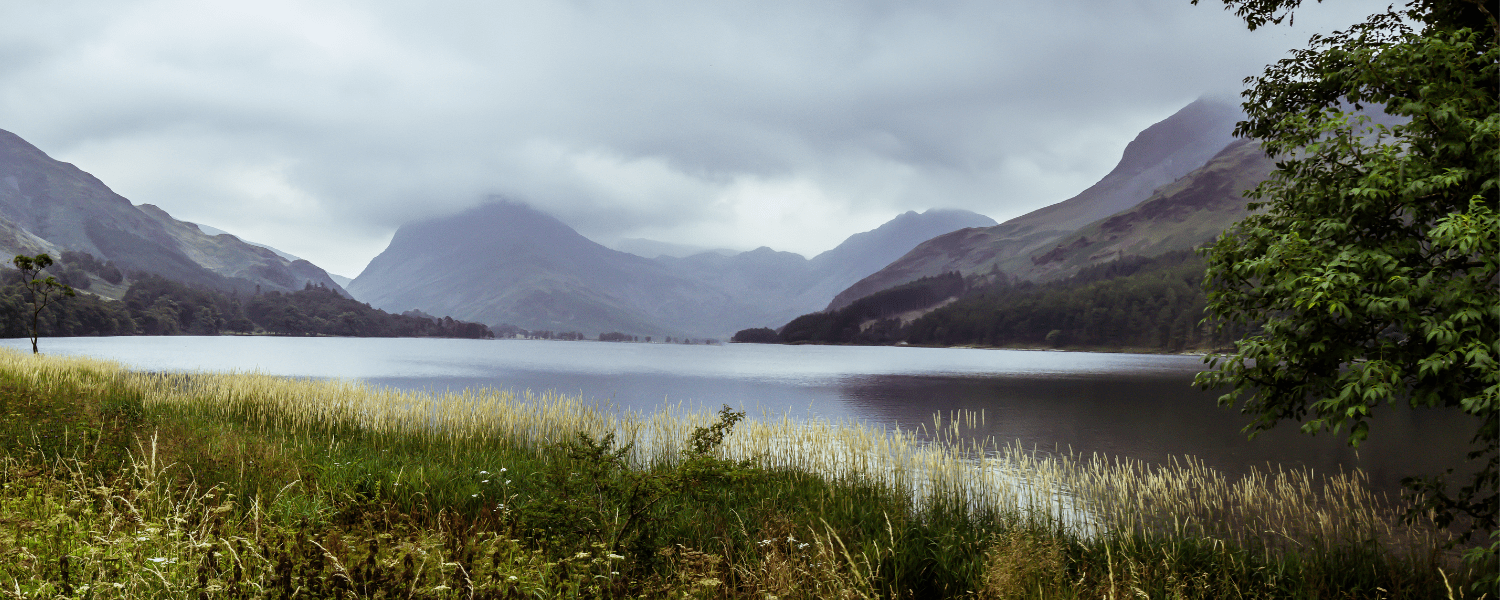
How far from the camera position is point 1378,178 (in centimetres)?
649

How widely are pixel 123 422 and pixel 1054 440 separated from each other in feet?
110

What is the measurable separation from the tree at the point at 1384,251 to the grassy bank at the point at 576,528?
234cm

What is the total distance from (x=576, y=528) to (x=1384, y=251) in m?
8.78

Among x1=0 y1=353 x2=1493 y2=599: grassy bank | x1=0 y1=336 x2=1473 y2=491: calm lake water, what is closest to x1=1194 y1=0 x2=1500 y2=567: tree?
x1=0 y1=353 x2=1493 y2=599: grassy bank

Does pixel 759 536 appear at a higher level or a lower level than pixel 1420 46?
lower

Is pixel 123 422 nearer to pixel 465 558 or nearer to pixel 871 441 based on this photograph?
pixel 465 558

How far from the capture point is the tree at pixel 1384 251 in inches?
247

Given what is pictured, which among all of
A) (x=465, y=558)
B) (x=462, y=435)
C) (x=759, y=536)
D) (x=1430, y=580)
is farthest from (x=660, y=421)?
(x=1430, y=580)

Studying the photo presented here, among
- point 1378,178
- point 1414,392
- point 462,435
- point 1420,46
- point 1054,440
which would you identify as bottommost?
point 1054,440

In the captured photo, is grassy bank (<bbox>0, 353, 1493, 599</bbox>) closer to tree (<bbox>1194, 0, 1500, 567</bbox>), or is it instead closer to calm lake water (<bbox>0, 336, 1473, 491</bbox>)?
tree (<bbox>1194, 0, 1500, 567</bbox>)

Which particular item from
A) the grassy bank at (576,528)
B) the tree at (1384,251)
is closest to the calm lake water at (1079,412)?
the grassy bank at (576,528)

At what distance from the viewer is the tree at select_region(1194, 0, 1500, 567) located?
627 centimetres

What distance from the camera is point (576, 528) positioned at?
6531mm

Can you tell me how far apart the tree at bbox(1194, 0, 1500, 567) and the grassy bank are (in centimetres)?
234
